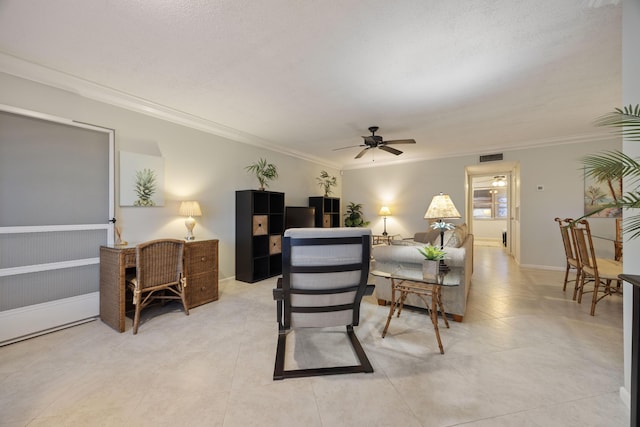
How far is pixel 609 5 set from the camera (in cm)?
171

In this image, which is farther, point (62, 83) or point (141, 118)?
point (141, 118)

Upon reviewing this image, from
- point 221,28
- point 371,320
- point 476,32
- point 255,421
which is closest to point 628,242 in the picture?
point 476,32

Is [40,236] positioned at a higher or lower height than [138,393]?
higher

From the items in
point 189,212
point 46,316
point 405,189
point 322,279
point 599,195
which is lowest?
point 46,316

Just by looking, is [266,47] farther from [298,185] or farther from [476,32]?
[298,185]

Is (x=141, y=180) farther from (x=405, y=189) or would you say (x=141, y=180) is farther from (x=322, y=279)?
(x=405, y=189)

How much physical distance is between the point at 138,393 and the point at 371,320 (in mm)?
2054

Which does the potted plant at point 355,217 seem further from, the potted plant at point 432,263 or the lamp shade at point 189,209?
the potted plant at point 432,263

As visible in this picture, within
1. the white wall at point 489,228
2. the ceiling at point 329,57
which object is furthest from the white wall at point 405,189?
the white wall at point 489,228

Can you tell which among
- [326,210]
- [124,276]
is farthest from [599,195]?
[124,276]

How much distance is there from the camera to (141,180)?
10.3ft

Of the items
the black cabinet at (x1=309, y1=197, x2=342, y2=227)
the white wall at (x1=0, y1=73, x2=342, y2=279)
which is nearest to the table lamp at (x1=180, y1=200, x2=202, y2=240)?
the white wall at (x1=0, y1=73, x2=342, y2=279)

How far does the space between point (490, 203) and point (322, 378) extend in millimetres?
10713

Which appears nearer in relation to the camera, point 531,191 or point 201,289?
point 201,289
